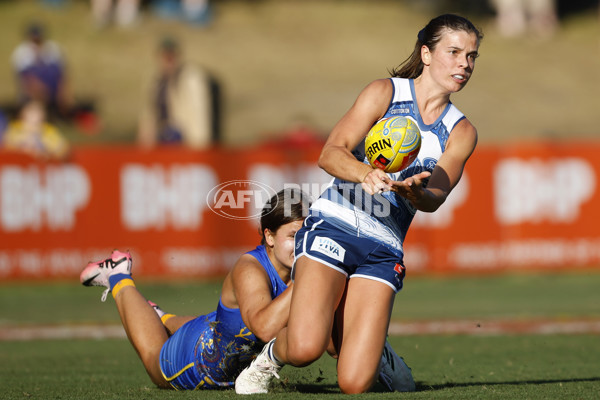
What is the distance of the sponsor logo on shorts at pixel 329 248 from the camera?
6566mm

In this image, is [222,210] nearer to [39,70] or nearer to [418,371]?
[39,70]

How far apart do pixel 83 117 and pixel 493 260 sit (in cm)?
1146

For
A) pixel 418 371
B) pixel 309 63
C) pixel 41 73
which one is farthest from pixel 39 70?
pixel 418 371

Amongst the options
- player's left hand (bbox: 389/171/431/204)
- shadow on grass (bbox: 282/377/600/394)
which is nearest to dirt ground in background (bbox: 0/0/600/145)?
shadow on grass (bbox: 282/377/600/394)

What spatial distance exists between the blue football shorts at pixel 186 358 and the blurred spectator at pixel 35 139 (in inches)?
378

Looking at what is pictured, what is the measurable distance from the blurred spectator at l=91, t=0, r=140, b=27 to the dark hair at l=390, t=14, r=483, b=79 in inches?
929

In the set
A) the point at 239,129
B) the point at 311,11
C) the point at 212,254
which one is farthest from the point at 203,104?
the point at 311,11

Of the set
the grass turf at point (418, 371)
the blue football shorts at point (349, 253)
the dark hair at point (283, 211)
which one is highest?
the dark hair at point (283, 211)

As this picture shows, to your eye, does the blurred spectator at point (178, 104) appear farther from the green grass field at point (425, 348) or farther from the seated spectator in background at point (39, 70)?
the green grass field at point (425, 348)

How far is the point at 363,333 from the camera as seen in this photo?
6.54 metres

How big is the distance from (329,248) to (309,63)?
24.4 m

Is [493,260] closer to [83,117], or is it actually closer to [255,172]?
[255,172]

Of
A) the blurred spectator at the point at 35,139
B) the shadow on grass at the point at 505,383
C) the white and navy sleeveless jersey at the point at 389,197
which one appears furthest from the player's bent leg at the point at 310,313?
the blurred spectator at the point at 35,139

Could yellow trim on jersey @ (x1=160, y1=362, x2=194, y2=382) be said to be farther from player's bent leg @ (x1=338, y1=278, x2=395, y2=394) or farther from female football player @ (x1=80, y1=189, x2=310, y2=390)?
player's bent leg @ (x1=338, y1=278, x2=395, y2=394)
